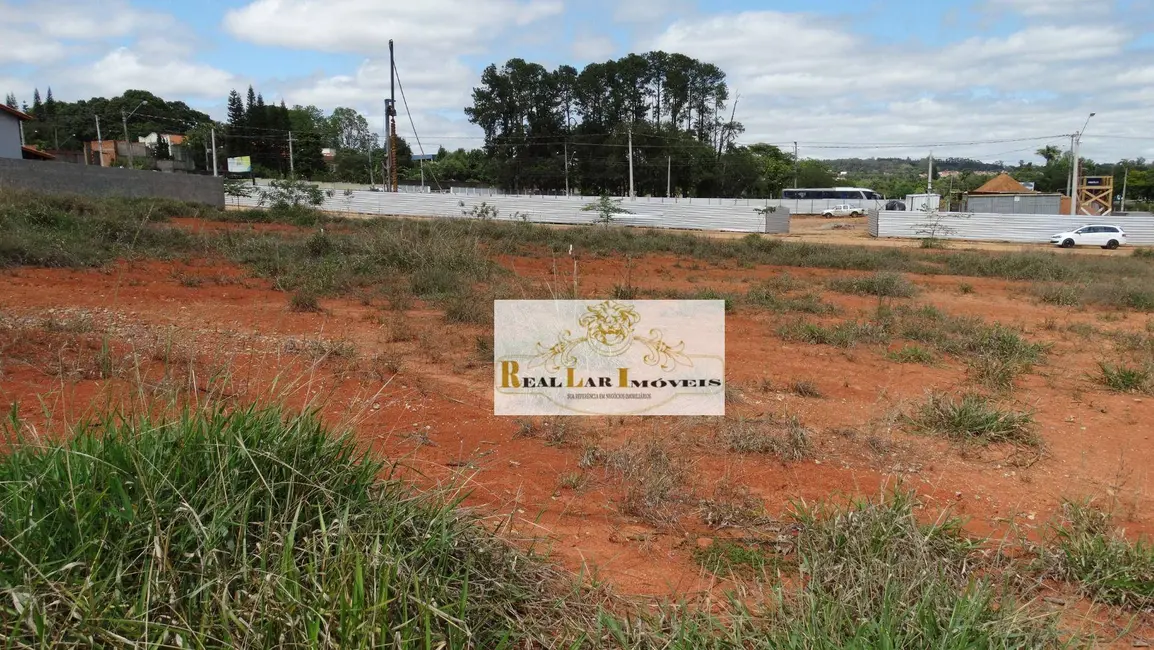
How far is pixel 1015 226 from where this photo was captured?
3042 cm

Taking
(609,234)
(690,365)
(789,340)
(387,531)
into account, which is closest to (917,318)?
(789,340)

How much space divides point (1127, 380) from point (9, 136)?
3983 cm

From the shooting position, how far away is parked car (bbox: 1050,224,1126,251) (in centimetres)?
2855

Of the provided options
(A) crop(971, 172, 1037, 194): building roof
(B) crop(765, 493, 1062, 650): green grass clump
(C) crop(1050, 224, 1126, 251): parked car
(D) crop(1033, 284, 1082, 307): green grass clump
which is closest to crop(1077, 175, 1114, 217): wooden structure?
(C) crop(1050, 224, 1126, 251): parked car

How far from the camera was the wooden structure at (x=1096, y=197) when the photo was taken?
3903 cm

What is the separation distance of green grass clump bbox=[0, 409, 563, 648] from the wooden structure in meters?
45.9

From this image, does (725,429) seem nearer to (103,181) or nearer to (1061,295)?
(1061,295)

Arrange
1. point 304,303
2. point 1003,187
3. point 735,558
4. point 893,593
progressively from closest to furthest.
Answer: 1. point 893,593
2. point 735,558
3. point 304,303
4. point 1003,187

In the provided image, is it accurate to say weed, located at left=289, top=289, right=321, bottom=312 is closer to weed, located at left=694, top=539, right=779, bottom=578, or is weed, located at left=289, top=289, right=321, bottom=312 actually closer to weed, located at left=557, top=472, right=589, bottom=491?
weed, located at left=557, top=472, right=589, bottom=491

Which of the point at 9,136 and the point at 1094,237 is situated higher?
the point at 9,136

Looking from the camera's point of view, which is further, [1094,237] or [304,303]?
[1094,237]

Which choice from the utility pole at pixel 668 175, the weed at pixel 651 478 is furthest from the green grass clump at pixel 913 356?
the utility pole at pixel 668 175

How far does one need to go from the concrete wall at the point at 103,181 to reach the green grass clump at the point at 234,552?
23129 millimetres

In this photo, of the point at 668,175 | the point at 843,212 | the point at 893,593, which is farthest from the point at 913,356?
the point at 668,175
